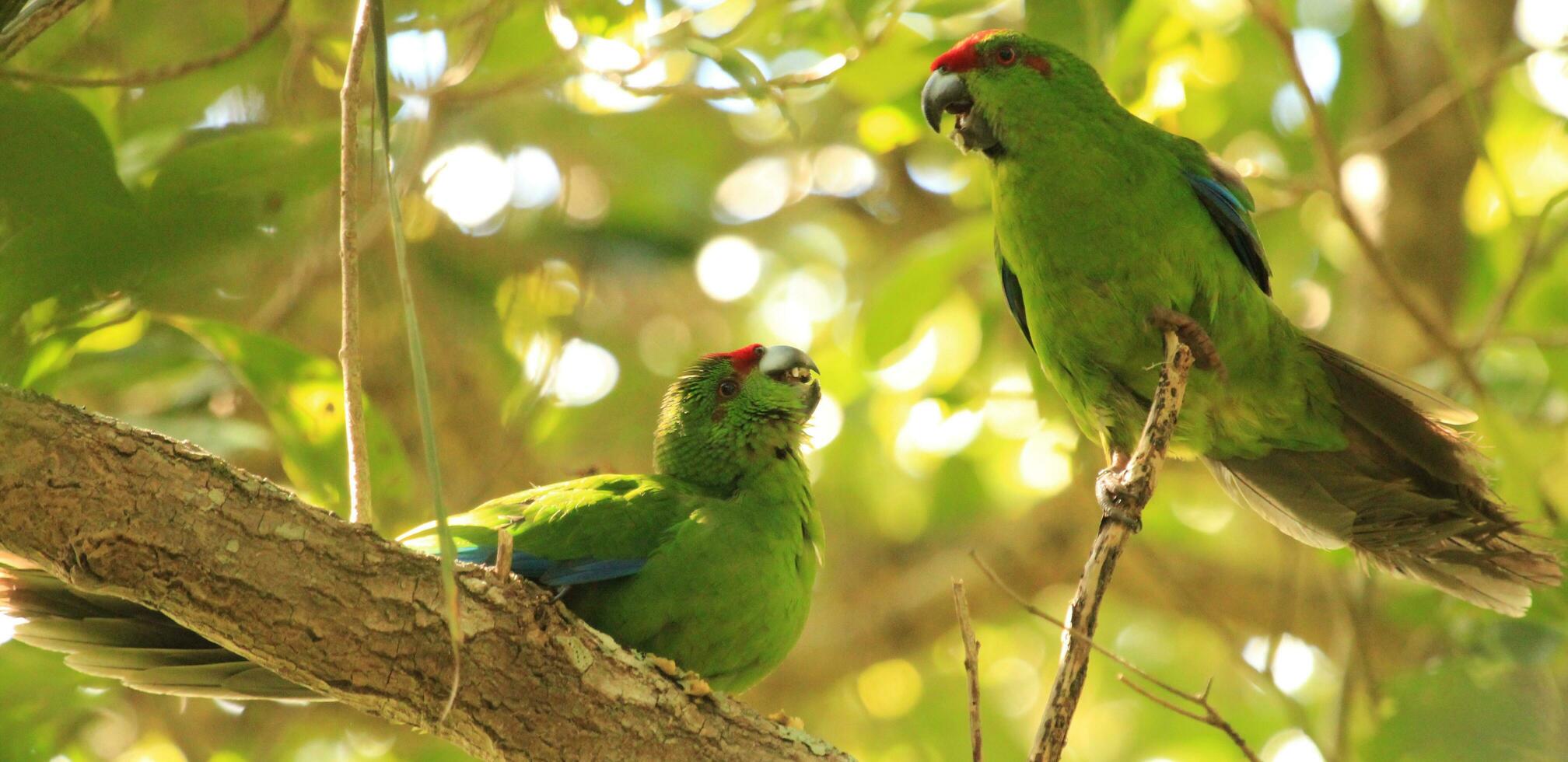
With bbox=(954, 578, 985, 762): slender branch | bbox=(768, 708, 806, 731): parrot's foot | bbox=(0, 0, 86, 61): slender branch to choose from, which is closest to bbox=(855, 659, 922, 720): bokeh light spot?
bbox=(768, 708, 806, 731): parrot's foot

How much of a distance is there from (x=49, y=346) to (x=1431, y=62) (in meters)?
6.77

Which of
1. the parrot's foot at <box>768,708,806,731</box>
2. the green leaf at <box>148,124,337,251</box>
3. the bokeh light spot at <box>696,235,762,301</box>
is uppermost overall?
the bokeh light spot at <box>696,235,762,301</box>

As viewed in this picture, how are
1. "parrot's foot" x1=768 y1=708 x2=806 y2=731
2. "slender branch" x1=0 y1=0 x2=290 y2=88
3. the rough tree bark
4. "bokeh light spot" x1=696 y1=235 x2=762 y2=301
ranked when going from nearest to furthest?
the rough tree bark
"slender branch" x1=0 y1=0 x2=290 y2=88
"parrot's foot" x1=768 y1=708 x2=806 y2=731
"bokeh light spot" x1=696 y1=235 x2=762 y2=301

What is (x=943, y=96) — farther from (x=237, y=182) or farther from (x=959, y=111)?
(x=237, y=182)

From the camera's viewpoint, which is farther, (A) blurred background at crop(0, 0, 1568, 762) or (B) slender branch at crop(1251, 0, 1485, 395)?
(B) slender branch at crop(1251, 0, 1485, 395)

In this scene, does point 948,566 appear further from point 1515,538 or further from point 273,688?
point 273,688

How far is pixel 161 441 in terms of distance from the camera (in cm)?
253

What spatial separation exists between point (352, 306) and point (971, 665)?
1.51 m

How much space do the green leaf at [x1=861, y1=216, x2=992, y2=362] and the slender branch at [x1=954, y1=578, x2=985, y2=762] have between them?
222 centimetres

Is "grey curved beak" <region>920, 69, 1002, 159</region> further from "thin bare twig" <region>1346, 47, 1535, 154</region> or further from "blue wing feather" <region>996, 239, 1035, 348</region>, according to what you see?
"thin bare twig" <region>1346, 47, 1535, 154</region>

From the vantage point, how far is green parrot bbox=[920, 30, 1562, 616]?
3.56 m

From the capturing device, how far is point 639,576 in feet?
11.0

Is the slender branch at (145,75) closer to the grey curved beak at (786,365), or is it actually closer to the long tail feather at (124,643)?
the long tail feather at (124,643)

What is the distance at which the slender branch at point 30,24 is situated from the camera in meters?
2.63
